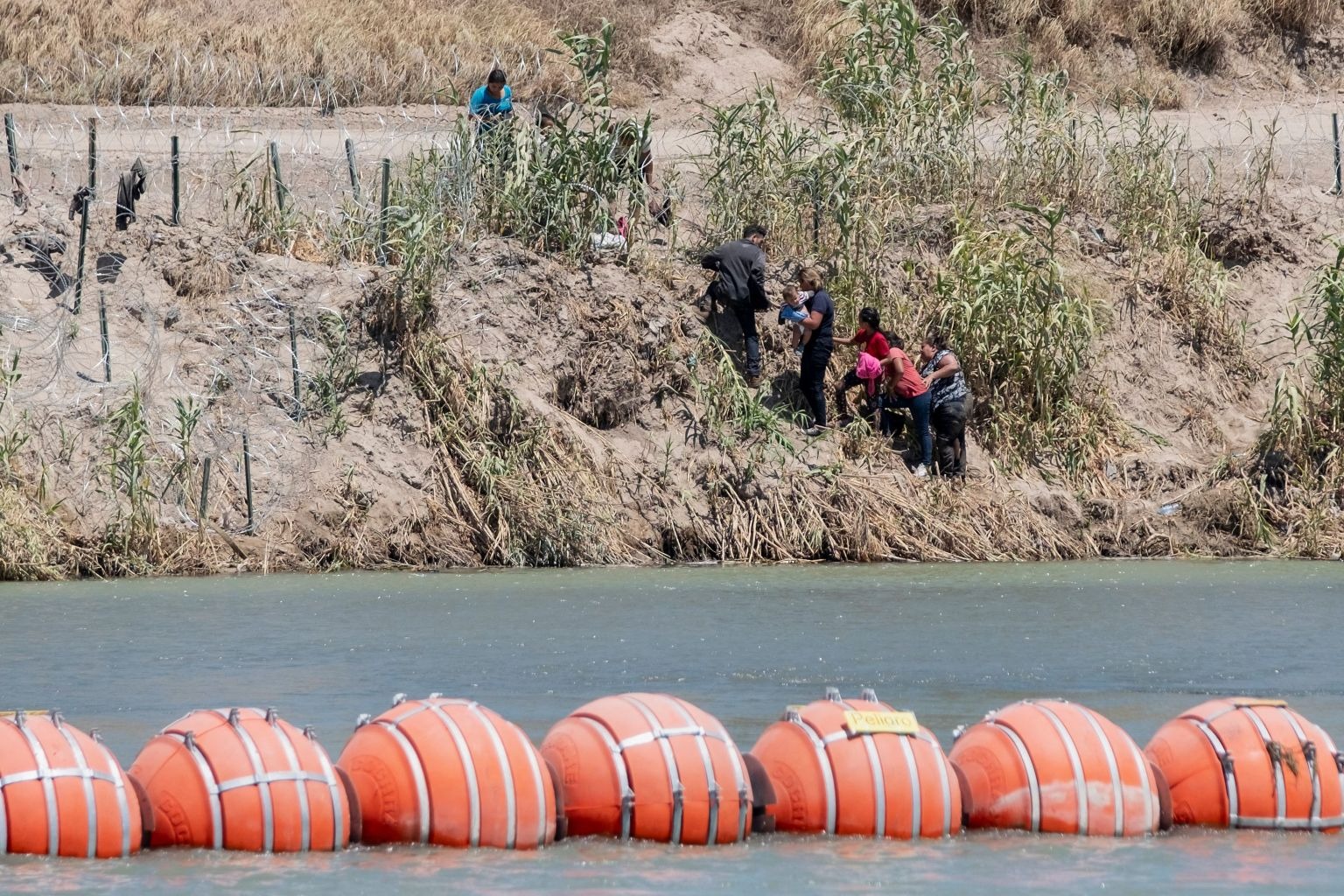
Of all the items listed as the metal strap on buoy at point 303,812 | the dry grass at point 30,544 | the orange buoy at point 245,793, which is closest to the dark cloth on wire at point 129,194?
the dry grass at point 30,544

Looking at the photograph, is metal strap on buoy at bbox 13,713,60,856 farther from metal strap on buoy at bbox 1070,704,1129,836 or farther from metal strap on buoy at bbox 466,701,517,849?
metal strap on buoy at bbox 1070,704,1129,836

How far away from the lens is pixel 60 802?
22.9 feet

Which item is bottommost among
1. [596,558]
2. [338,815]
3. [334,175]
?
[596,558]

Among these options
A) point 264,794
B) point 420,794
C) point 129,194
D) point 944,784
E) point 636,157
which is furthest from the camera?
point 636,157

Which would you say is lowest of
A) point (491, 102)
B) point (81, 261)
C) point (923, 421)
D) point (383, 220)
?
point (923, 421)

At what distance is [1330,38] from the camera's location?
90.5ft

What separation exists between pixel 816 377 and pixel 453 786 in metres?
10.4

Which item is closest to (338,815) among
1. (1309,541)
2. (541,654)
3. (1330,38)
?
(541,654)

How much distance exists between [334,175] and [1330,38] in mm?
15272

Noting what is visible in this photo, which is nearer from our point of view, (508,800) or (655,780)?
(508,800)

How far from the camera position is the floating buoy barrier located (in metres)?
7.24

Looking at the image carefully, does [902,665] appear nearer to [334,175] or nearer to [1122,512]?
[1122,512]

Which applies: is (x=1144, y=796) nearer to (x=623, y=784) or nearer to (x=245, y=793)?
(x=623, y=784)

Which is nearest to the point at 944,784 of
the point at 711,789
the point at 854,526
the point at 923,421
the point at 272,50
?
the point at 711,789
